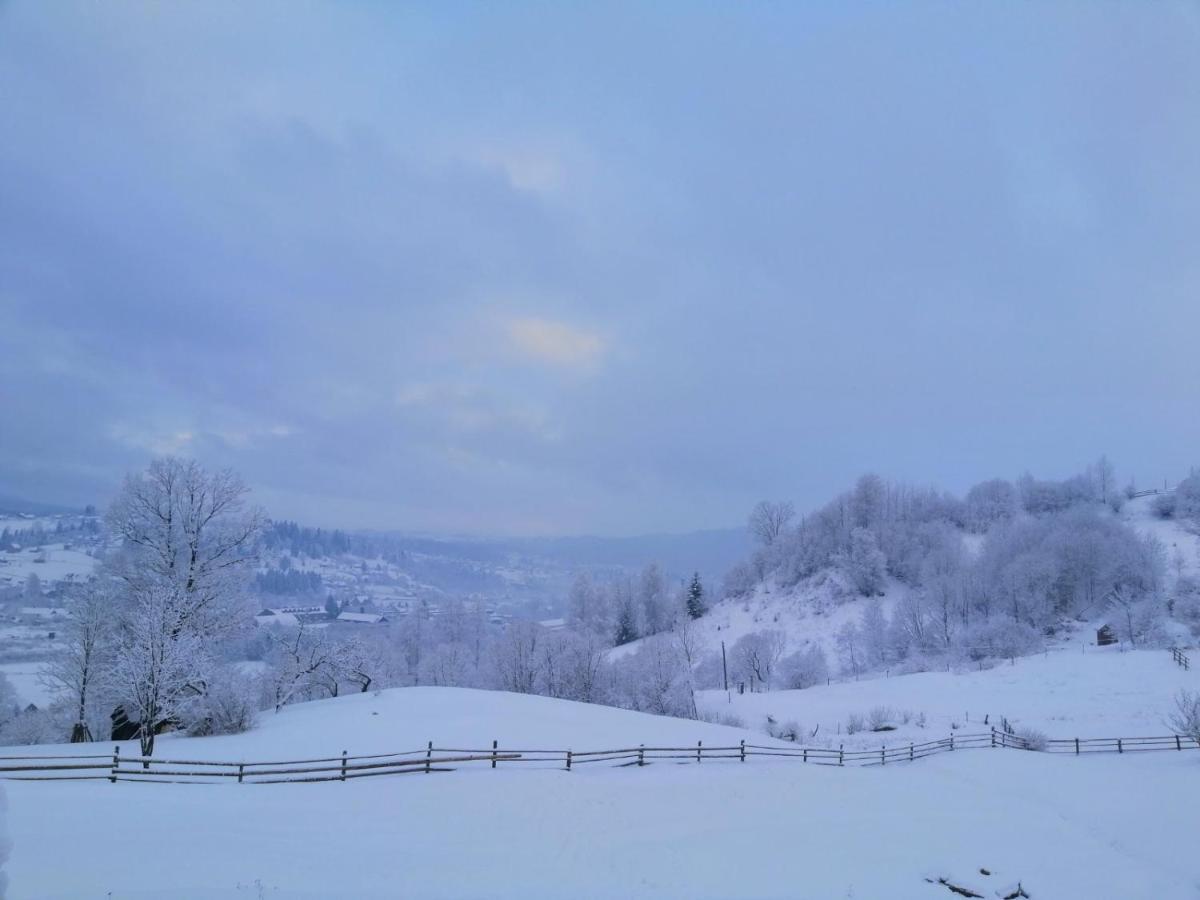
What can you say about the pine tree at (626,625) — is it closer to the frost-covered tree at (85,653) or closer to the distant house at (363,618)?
the distant house at (363,618)

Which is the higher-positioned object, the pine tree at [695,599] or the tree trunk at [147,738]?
the pine tree at [695,599]

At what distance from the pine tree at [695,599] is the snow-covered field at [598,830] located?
232ft

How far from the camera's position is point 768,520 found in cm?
11925

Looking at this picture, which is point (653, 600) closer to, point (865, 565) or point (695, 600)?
point (695, 600)

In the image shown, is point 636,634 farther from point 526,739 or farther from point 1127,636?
point 526,739

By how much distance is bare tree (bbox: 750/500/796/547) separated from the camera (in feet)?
385

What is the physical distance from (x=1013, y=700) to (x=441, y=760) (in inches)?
1558

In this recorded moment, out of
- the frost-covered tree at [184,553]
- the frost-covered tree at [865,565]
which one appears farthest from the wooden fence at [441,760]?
the frost-covered tree at [865,565]

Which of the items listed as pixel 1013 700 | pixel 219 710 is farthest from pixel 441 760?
pixel 1013 700

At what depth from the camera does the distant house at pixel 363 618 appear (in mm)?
111300

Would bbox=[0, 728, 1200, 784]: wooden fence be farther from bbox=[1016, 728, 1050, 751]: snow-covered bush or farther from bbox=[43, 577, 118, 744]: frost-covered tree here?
bbox=[43, 577, 118, 744]: frost-covered tree

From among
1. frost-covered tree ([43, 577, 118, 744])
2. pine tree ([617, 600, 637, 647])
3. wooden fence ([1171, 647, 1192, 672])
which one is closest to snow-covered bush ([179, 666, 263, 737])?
frost-covered tree ([43, 577, 118, 744])

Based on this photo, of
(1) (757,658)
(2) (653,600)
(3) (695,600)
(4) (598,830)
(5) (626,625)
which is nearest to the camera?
(4) (598,830)

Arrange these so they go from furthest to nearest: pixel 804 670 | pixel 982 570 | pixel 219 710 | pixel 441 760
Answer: pixel 982 570 → pixel 804 670 → pixel 219 710 → pixel 441 760
